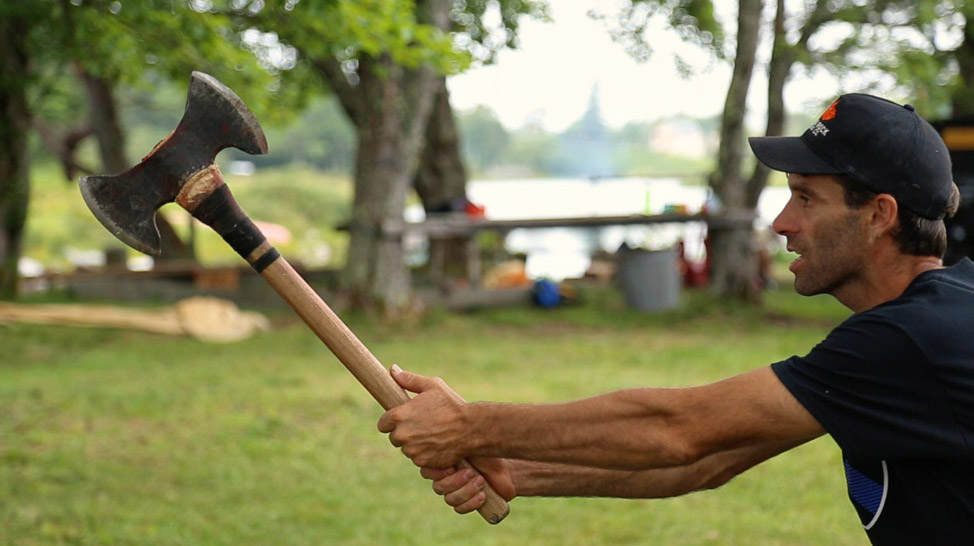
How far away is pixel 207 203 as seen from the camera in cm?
282

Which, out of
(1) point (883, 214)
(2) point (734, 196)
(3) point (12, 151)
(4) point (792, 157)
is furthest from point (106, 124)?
(1) point (883, 214)

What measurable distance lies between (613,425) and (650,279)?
538 inches

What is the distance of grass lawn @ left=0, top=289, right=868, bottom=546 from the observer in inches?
226

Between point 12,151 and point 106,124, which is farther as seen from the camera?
point 106,124

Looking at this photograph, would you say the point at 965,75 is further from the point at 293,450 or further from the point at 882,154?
the point at 882,154

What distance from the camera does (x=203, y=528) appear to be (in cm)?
570

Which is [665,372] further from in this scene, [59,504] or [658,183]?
[658,183]

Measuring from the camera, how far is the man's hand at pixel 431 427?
2762 mm

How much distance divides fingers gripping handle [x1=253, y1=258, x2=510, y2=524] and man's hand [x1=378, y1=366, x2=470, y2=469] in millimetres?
67

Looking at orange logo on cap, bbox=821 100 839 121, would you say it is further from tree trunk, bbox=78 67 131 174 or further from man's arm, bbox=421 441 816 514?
tree trunk, bbox=78 67 131 174

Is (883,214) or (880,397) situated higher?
(883,214)

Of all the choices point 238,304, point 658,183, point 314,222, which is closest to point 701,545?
point 238,304

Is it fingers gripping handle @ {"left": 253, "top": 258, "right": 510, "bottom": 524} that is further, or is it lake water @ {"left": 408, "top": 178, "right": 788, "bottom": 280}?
lake water @ {"left": 408, "top": 178, "right": 788, "bottom": 280}

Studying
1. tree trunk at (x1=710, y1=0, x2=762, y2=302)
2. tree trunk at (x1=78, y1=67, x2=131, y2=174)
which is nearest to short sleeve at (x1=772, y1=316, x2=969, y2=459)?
tree trunk at (x1=710, y1=0, x2=762, y2=302)
